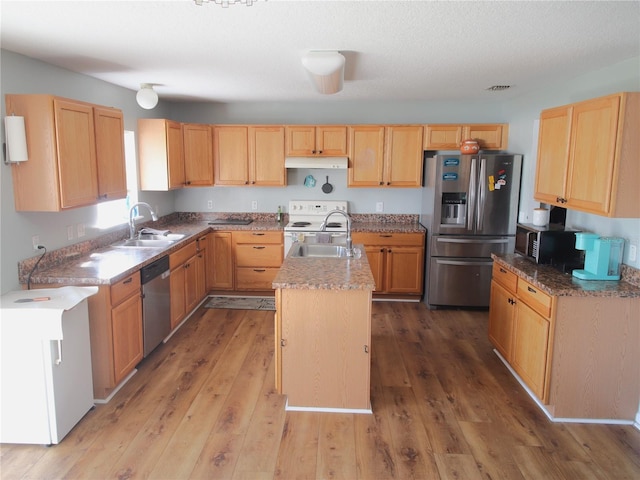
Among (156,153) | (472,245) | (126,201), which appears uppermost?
(156,153)

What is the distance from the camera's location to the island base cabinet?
2.89 m

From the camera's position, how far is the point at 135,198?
15.3 ft

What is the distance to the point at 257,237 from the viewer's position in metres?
5.29

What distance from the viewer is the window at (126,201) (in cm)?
412

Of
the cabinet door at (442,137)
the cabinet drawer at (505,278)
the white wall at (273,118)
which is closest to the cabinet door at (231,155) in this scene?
the white wall at (273,118)

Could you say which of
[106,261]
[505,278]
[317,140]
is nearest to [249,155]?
[317,140]

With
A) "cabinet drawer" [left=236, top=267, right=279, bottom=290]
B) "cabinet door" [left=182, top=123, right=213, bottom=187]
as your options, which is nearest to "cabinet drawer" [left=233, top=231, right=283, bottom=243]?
"cabinet drawer" [left=236, top=267, right=279, bottom=290]

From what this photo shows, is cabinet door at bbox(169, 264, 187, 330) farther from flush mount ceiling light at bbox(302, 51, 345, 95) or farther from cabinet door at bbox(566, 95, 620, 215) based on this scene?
cabinet door at bbox(566, 95, 620, 215)

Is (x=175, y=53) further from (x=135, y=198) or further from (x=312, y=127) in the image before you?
(x=312, y=127)

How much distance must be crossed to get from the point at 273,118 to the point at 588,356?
4267 millimetres

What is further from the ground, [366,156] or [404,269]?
[366,156]

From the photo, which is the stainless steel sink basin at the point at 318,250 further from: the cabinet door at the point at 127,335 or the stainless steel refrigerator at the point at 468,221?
the stainless steel refrigerator at the point at 468,221

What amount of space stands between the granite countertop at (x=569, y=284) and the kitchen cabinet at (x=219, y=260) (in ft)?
10.5

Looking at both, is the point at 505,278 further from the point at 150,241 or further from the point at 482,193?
the point at 150,241
